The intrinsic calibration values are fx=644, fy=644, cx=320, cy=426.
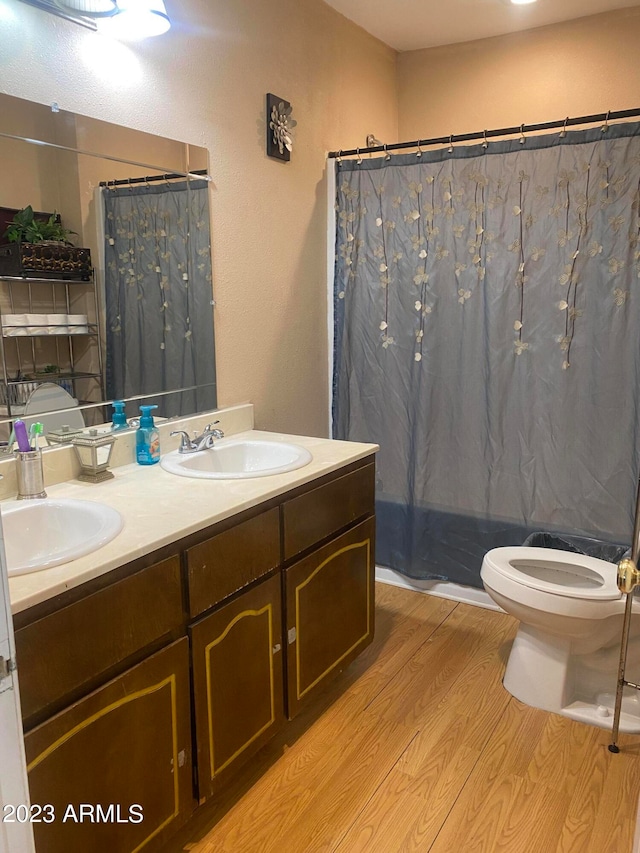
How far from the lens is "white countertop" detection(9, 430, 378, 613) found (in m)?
1.17

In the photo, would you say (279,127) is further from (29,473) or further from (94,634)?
(94,634)

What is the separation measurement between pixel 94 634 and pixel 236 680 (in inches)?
20.1

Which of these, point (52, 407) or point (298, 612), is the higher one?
point (52, 407)

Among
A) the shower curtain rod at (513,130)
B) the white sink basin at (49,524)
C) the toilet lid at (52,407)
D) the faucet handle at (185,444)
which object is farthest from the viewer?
the shower curtain rod at (513,130)

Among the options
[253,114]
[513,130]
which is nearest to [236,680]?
[253,114]

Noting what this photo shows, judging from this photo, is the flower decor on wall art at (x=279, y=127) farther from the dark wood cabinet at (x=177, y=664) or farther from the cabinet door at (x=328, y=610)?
the cabinet door at (x=328, y=610)

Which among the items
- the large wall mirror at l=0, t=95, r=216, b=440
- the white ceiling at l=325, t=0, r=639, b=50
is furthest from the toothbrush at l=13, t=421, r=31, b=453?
the white ceiling at l=325, t=0, r=639, b=50

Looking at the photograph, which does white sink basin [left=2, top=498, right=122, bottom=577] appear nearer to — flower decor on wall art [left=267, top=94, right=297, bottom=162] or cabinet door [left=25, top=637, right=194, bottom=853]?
cabinet door [left=25, top=637, right=194, bottom=853]

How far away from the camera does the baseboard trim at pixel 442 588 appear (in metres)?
2.82

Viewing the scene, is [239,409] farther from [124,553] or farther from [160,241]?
[124,553]

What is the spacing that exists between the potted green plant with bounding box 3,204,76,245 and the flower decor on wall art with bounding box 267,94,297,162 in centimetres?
101

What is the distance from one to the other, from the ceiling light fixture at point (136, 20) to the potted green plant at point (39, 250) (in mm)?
562

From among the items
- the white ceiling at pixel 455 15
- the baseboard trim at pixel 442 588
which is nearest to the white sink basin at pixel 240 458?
the baseboard trim at pixel 442 588

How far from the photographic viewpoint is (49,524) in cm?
155
